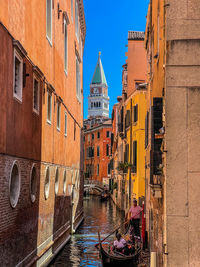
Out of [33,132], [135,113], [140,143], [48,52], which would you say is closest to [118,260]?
[33,132]

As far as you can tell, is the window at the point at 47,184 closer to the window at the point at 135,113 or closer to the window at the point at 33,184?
the window at the point at 33,184

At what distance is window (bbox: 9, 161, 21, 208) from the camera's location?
9.43 m

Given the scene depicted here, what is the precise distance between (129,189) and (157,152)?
1703 centimetres

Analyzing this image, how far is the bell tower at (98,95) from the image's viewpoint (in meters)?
146

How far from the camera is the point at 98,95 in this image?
480ft

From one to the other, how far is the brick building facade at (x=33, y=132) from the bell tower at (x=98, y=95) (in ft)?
416

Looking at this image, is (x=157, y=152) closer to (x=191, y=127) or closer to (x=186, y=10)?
(x=191, y=127)

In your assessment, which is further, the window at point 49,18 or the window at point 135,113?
the window at point 135,113

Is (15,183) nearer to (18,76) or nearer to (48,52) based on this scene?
(18,76)

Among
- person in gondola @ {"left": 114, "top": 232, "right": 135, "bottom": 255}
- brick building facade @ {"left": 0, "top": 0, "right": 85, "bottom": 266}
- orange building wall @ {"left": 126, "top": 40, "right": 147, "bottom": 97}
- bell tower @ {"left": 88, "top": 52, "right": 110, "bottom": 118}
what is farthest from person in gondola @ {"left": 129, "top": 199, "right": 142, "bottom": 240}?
bell tower @ {"left": 88, "top": 52, "right": 110, "bottom": 118}

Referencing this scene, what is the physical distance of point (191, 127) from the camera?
835cm

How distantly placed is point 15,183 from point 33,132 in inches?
78.6

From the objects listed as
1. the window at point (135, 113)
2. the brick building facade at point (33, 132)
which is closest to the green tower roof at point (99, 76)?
the window at point (135, 113)

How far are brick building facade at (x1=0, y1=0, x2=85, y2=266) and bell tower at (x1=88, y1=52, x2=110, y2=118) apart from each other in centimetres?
12680
